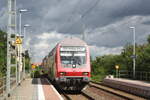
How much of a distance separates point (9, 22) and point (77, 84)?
8154 millimetres

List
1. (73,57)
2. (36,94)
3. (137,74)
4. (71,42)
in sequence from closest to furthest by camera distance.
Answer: (36,94)
(73,57)
(71,42)
(137,74)

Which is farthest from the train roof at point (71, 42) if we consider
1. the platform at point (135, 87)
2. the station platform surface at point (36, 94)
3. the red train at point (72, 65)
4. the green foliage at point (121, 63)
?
the green foliage at point (121, 63)

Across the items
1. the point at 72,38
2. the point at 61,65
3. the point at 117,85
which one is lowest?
the point at 117,85

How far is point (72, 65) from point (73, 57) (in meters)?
0.63

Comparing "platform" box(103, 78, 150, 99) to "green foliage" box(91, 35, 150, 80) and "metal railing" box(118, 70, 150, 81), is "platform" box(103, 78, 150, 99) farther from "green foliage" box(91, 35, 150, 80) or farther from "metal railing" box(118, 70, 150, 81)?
"green foliage" box(91, 35, 150, 80)

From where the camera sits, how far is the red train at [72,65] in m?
22.4

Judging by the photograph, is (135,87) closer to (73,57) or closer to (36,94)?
(73,57)

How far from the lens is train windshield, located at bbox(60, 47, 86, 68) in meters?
22.7

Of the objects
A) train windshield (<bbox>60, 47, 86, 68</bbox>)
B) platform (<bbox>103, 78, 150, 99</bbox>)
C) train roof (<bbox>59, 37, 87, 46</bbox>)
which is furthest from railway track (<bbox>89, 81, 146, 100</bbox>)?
train roof (<bbox>59, 37, 87, 46</bbox>)

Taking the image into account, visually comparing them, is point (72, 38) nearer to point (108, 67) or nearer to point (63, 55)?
point (63, 55)

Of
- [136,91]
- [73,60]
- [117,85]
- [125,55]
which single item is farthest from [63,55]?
[125,55]

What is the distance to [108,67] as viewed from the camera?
6369 centimetres

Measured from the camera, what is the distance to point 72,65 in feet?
74.4

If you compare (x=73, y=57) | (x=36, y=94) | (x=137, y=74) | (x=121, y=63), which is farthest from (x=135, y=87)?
(x=121, y=63)
